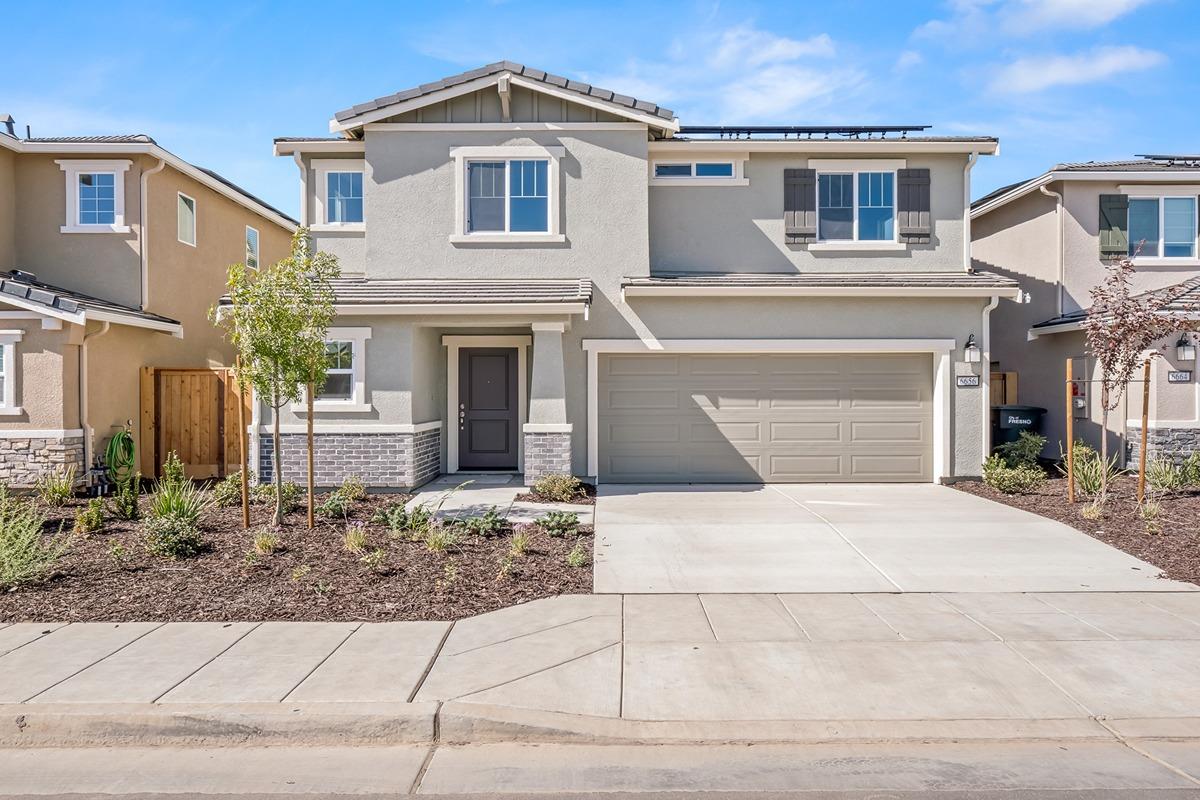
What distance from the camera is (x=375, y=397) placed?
12.7 metres

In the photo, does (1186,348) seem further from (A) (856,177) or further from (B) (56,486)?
(B) (56,486)

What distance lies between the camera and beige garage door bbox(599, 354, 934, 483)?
13.7 m

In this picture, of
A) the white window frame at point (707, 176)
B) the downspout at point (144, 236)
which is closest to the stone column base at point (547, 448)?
the white window frame at point (707, 176)

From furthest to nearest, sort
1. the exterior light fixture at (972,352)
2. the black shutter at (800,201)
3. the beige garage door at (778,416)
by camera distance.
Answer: the black shutter at (800,201), the beige garage door at (778,416), the exterior light fixture at (972,352)

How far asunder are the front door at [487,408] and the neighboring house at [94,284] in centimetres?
535

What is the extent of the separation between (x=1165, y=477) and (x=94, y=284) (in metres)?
18.7

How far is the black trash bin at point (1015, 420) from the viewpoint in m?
14.9

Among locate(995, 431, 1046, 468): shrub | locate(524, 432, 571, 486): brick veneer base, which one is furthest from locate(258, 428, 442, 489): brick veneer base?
locate(995, 431, 1046, 468): shrub

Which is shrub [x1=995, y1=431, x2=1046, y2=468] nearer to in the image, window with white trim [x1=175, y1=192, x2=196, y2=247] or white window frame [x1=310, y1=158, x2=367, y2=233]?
white window frame [x1=310, y1=158, x2=367, y2=233]

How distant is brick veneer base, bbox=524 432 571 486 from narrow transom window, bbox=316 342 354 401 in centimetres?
296

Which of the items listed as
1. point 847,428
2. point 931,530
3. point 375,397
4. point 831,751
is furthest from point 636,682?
point 847,428

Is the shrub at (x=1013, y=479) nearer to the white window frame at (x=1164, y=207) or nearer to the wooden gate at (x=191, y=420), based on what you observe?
the white window frame at (x=1164, y=207)

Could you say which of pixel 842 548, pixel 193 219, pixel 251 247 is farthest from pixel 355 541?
pixel 251 247

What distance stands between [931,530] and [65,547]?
9.49 m
